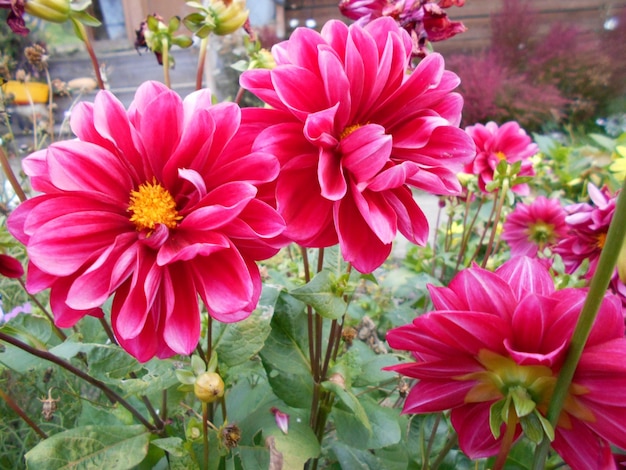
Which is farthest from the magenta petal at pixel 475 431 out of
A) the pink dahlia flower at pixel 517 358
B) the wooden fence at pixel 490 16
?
the wooden fence at pixel 490 16

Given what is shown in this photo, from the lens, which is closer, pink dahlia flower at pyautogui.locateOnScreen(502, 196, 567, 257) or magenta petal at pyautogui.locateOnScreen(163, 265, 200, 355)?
magenta petal at pyautogui.locateOnScreen(163, 265, 200, 355)

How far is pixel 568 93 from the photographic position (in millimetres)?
3236

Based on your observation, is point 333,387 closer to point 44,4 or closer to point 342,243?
point 342,243

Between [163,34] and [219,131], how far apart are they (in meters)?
0.27

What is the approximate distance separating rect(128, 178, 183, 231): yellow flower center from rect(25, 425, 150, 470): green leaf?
185mm

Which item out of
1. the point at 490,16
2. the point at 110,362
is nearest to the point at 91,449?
the point at 110,362

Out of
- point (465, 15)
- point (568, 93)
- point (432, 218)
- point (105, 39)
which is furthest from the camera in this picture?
point (105, 39)

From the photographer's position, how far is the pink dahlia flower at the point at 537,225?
2.66 feet

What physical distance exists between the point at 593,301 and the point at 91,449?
0.37 metres

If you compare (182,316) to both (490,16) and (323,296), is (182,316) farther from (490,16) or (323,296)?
(490,16)

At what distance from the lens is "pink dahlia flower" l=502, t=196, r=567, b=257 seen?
0.81 m

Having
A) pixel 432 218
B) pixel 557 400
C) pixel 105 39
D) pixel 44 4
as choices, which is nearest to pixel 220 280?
pixel 557 400

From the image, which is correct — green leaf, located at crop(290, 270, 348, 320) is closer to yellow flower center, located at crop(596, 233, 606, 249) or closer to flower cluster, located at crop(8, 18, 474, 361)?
flower cluster, located at crop(8, 18, 474, 361)

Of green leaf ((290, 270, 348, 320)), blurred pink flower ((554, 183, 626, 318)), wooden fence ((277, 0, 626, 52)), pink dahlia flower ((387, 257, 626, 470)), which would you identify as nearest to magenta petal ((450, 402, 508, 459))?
pink dahlia flower ((387, 257, 626, 470))
